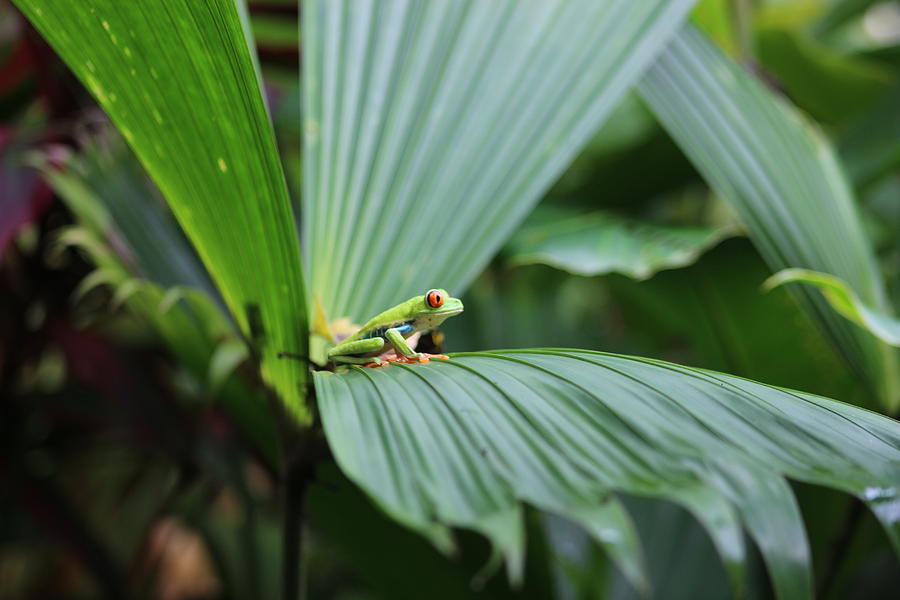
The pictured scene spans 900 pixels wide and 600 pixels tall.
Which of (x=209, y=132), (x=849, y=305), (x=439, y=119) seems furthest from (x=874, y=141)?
(x=209, y=132)

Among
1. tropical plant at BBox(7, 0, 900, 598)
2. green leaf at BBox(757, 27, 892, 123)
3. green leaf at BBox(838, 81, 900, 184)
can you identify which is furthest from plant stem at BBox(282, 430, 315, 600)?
green leaf at BBox(757, 27, 892, 123)

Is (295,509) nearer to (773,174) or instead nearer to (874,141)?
(773,174)

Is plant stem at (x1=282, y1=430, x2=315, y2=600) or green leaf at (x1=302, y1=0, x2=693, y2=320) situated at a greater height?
green leaf at (x1=302, y1=0, x2=693, y2=320)

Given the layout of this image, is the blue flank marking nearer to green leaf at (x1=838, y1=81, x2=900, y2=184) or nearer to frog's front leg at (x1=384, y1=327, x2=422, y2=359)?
frog's front leg at (x1=384, y1=327, x2=422, y2=359)

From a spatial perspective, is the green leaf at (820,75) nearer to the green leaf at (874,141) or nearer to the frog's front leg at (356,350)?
the green leaf at (874,141)

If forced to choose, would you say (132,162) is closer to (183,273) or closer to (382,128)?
(183,273)

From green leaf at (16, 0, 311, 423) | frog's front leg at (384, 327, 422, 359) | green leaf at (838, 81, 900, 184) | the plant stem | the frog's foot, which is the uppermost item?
green leaf at (16, 0, 311, 423)
